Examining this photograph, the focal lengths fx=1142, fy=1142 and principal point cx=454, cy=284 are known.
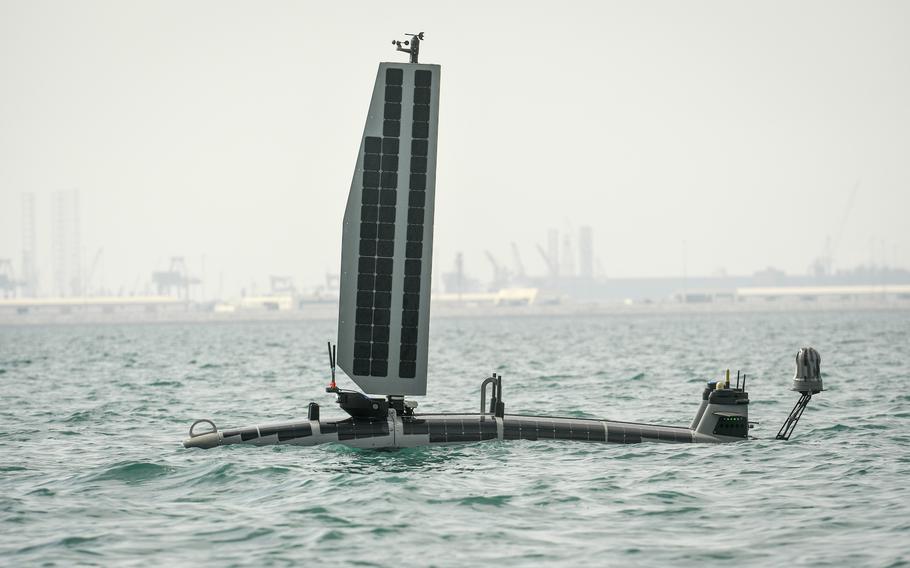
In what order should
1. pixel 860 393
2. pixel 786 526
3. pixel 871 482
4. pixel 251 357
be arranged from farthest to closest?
pixel 251 357
pixel 860 393
pixel 871 482
pixel 786 526

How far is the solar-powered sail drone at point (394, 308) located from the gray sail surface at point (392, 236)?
0.8 inches

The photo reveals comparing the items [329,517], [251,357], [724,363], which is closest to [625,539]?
[329,517]

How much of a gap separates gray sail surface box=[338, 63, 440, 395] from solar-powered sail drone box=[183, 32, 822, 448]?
0.02 metres

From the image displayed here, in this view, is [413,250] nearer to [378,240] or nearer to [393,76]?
[378,240]

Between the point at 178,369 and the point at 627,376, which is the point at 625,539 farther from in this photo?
the point at 178,369

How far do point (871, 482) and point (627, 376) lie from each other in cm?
2877

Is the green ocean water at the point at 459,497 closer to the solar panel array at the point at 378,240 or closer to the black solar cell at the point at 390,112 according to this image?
the solar panel array at the point at 378,240

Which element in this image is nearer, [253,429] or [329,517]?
[329,517]

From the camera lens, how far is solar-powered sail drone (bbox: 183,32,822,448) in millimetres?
23031

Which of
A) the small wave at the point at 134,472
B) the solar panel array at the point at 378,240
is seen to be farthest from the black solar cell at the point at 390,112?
the small wave at the point at 134,472

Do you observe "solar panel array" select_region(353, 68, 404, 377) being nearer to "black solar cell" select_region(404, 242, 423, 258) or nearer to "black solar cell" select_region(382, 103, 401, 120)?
"black solar cell" select_region(382, 103, 401, 120)

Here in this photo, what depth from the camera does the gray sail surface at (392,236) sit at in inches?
909

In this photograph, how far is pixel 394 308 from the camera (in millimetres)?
23344

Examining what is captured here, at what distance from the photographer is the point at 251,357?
2938 inches
